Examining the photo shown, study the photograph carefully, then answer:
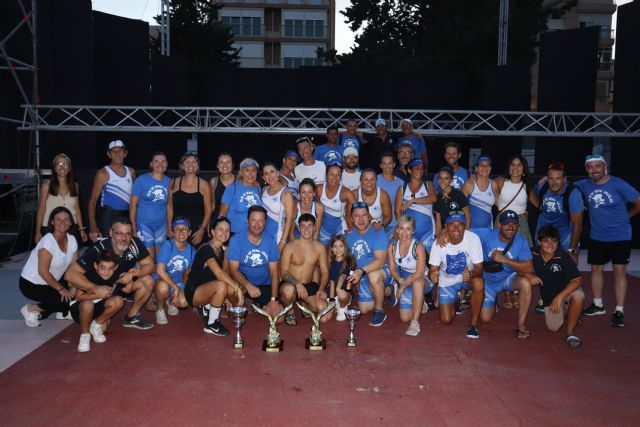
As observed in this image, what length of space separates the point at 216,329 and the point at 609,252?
13.1 feet

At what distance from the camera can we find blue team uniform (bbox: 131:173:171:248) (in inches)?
240

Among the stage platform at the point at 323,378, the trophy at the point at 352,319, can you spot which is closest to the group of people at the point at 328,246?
the stage platform at the point at 323,378

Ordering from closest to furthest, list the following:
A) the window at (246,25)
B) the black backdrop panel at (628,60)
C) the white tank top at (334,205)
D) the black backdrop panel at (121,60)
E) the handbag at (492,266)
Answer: the handbag at (492,266), the white tank top at (334,205), the black backdrop panel at (628,60), the black backdrop panel at (121,60), the window at (246,25)

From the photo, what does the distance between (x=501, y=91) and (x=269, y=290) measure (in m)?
11.3

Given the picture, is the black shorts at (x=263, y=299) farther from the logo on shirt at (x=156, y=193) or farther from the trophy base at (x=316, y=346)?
the logo on shirt at (x=156, y=193)

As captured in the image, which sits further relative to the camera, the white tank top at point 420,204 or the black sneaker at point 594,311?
the white tank top at point 420,204

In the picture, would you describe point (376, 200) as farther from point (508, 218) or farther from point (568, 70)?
point (568, 70)

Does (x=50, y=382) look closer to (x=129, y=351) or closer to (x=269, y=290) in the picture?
(x=129, y=351)

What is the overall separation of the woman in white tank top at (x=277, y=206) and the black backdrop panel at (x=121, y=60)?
883 centimetres

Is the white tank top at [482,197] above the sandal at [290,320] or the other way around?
above

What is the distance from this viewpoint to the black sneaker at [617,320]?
18.1 ft

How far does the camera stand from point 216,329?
5156 mm

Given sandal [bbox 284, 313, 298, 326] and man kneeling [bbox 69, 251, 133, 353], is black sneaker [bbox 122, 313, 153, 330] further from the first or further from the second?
sandal [bbox 284, 313, 298, 326]

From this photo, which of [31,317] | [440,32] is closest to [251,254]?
[31,317]
